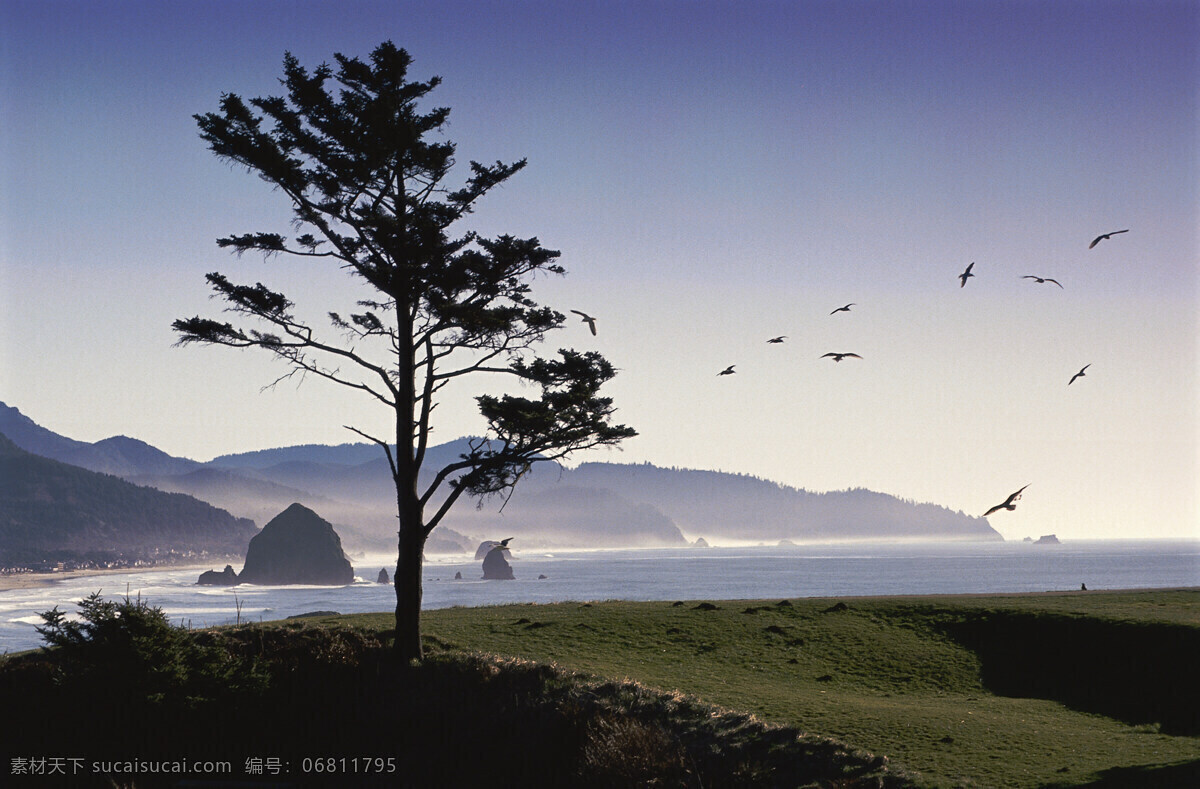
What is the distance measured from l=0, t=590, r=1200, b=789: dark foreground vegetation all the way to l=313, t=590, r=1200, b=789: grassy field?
0.30ft

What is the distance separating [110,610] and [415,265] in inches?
448

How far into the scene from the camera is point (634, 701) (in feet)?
61.6

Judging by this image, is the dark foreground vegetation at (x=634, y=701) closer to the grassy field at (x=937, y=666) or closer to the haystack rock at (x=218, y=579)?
the grassy field at (x=937, y=666)

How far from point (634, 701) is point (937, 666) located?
1093cm

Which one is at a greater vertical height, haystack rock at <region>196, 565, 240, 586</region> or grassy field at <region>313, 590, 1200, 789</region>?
grassy field at <region>313, 590, 1200, 789</region>

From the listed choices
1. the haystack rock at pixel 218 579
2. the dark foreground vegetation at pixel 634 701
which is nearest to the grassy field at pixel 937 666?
the dark foreground vegetation at pixel 634 701

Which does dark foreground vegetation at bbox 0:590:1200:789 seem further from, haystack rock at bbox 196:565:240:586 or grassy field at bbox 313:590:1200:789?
haystack rock at bbox 196:565:240:586

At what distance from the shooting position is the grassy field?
15.5m

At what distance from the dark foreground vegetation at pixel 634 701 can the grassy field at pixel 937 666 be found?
0.30 feet

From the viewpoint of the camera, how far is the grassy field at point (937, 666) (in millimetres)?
15484

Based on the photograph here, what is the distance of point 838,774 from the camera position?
14508 mm

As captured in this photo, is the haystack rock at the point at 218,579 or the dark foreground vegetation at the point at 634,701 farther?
the haystack rock at the point at 218,579

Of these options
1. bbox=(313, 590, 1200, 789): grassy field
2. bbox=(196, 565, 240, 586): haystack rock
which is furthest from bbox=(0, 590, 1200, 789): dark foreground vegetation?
bbox=(196, 565, 240, 586): haystack rock

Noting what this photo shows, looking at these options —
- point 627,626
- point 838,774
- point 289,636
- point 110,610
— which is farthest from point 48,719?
point 838,774
